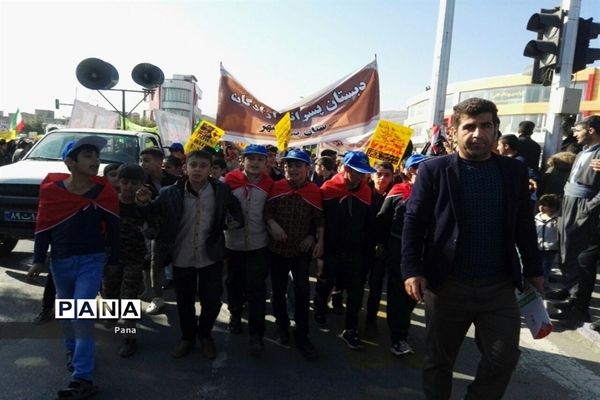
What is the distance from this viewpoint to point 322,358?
153 inches

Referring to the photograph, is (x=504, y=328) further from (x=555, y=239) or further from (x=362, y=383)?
(x=555, y=239)

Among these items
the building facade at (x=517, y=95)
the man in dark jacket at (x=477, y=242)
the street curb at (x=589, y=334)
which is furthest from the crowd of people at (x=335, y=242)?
the building facade at (x=517, y=95)

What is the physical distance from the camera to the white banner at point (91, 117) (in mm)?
10289

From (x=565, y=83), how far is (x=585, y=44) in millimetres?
623

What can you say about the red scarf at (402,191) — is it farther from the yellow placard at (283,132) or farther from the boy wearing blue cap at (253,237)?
the yellow placard at (283,132)

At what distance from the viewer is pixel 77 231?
3209mm

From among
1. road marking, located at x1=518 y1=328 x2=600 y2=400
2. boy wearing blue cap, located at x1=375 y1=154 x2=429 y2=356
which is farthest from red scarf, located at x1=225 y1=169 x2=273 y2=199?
road marking, located at x1=518 y1=328 x2=600 y2=400

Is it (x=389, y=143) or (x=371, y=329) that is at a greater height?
(x=389, y=143)

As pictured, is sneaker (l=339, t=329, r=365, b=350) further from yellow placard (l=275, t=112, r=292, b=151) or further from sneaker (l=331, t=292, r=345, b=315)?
yellow placard (l=275, t=112, r=292, b=151)

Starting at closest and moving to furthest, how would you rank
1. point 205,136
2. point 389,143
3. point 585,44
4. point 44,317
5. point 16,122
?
1. point 44,317
2. point 585,44
3. point 389,143
4. point 205,136
5. point 16,122

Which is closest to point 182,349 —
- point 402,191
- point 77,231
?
point 77,231

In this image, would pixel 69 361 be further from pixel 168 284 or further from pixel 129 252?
pixel 168 284

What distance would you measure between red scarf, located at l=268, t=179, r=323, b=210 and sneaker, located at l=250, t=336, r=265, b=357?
1.22 metres

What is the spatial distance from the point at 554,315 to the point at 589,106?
176 ft
